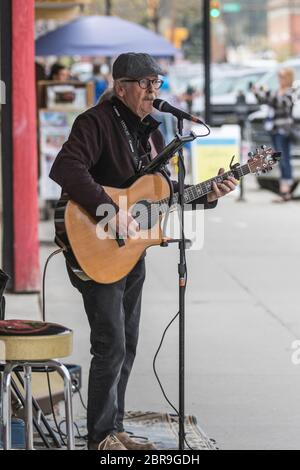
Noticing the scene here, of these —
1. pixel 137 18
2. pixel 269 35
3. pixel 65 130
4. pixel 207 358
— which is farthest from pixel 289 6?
pixel 207 358

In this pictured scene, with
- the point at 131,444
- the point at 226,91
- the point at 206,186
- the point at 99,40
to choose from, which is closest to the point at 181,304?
the point at 206,186

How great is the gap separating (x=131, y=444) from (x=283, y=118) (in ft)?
38.5

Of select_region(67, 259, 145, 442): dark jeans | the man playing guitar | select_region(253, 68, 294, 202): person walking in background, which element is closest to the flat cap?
the man playing guitar

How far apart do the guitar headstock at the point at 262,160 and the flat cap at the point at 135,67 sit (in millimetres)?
582

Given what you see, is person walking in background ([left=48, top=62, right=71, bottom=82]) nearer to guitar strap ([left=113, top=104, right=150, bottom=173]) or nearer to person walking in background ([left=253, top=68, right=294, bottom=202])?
person walking in background ([left=253, top=68, right=294, bottom=202])

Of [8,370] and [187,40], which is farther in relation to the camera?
[187,40]

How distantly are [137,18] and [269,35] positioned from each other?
4815cm

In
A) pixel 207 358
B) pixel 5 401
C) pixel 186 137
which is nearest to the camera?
pixel 5 401

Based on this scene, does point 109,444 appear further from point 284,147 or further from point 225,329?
point 284,147

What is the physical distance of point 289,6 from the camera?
317ft

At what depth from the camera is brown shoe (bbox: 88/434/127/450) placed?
5.63 m

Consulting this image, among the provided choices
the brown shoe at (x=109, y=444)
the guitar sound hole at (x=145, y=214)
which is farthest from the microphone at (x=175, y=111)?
the brown shoe at (x=109, y=444)

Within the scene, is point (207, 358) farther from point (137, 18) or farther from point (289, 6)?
point (289, 6)

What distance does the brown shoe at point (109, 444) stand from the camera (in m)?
5.63
